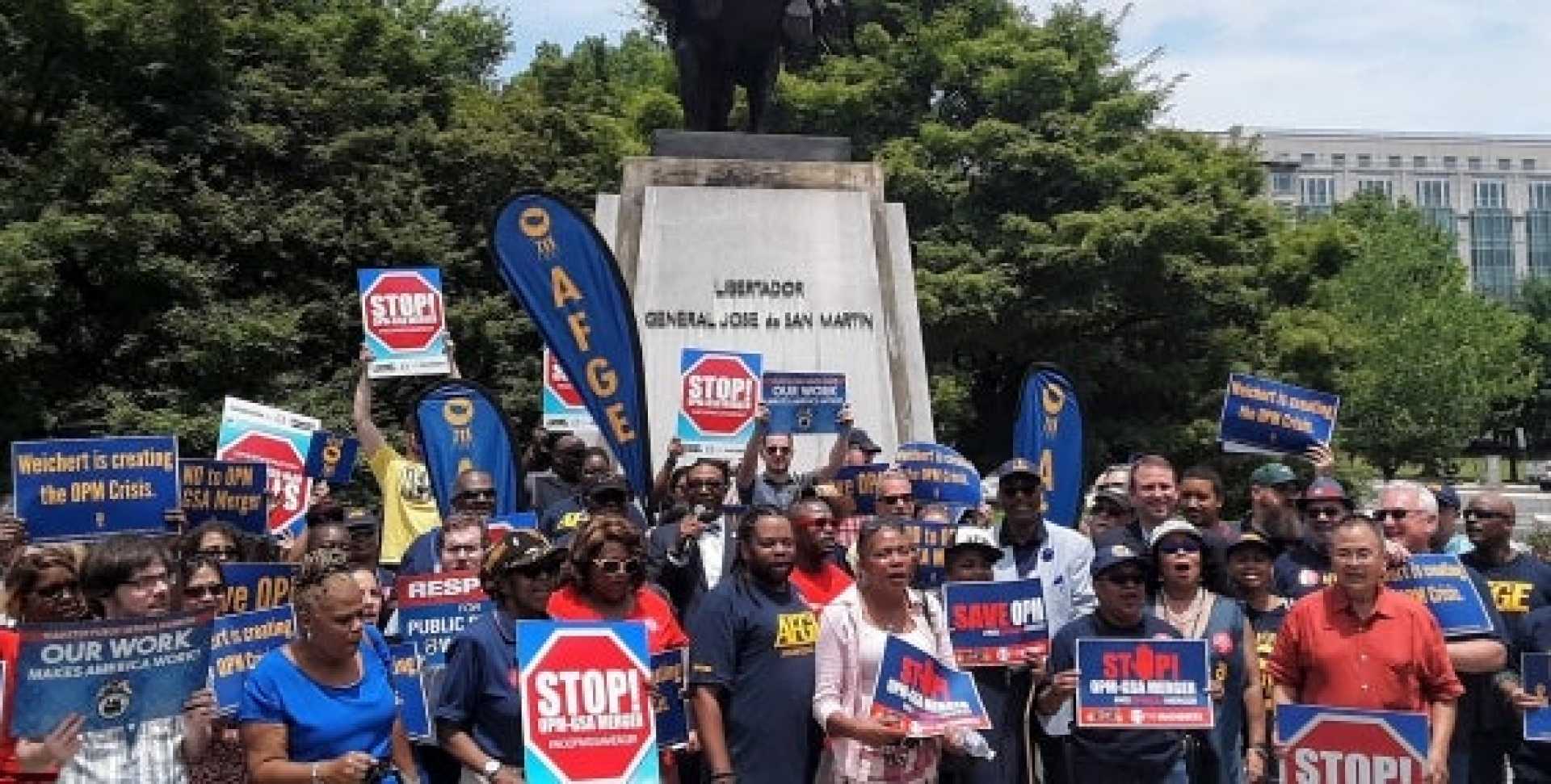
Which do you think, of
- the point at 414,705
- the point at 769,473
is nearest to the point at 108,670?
the point at 414,705

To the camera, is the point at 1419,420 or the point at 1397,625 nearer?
the point at 1397,625

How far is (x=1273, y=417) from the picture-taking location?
10.1 m

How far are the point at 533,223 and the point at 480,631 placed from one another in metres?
5.36

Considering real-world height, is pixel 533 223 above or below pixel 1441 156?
below

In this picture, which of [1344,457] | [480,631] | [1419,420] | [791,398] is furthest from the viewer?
[1419,420]

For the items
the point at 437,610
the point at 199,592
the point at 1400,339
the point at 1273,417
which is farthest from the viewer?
the point at 1400,339

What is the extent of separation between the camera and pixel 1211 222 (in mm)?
33281

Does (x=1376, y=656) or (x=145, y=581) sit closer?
(x=145, y=581)

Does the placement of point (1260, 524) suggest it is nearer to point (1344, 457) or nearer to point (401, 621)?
point (401, 621)

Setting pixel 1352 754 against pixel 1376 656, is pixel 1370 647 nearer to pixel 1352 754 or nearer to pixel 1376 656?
pixel 1376 656

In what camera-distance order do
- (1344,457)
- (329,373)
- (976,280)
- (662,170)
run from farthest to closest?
(1344,457) → (976,280) → (329,373) → (662,170)

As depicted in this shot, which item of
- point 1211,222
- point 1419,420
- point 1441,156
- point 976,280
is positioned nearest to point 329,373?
point 976,280

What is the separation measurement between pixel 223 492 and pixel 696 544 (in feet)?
8.93

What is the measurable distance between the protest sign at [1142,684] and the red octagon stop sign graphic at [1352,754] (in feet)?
1.46
